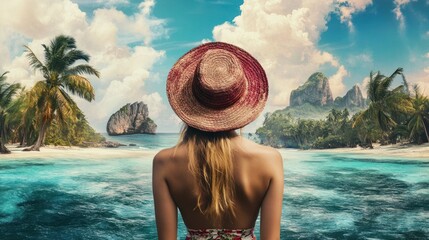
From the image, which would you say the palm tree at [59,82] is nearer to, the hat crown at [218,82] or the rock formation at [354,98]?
the hat crown at [218,82]

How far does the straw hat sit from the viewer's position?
1700 mm

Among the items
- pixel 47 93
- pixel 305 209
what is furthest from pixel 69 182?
pixel 47 93

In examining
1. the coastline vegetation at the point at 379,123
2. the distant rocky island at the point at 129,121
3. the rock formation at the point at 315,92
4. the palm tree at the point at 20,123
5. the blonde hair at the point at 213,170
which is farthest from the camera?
the rock formation at the point at 315,92

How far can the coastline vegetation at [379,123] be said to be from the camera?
34031 millimetres

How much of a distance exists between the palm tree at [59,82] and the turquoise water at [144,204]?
5705 millimetres

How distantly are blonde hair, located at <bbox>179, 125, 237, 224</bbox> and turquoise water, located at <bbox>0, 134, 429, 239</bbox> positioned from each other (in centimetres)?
983

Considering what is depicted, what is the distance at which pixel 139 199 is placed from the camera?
1498 centimetres

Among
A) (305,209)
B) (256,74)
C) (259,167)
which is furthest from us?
(305,209)

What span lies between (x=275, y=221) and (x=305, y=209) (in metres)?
12.7

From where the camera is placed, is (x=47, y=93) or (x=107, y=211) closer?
(x=107, y=211)

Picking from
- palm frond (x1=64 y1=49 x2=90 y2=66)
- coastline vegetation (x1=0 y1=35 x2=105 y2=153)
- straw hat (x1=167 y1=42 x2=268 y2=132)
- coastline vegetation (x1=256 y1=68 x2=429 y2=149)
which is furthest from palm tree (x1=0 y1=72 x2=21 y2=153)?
straw hat (x1=167 y1=42 x2=268 y2=132)

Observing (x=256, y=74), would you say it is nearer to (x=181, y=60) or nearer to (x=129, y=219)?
(x=181, y=60)

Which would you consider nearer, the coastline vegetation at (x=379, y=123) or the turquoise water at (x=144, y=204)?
the turquoise water at (x=144, y=204)

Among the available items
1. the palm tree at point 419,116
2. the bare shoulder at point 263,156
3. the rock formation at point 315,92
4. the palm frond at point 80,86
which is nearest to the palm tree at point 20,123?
the palm frond at point 80,86
